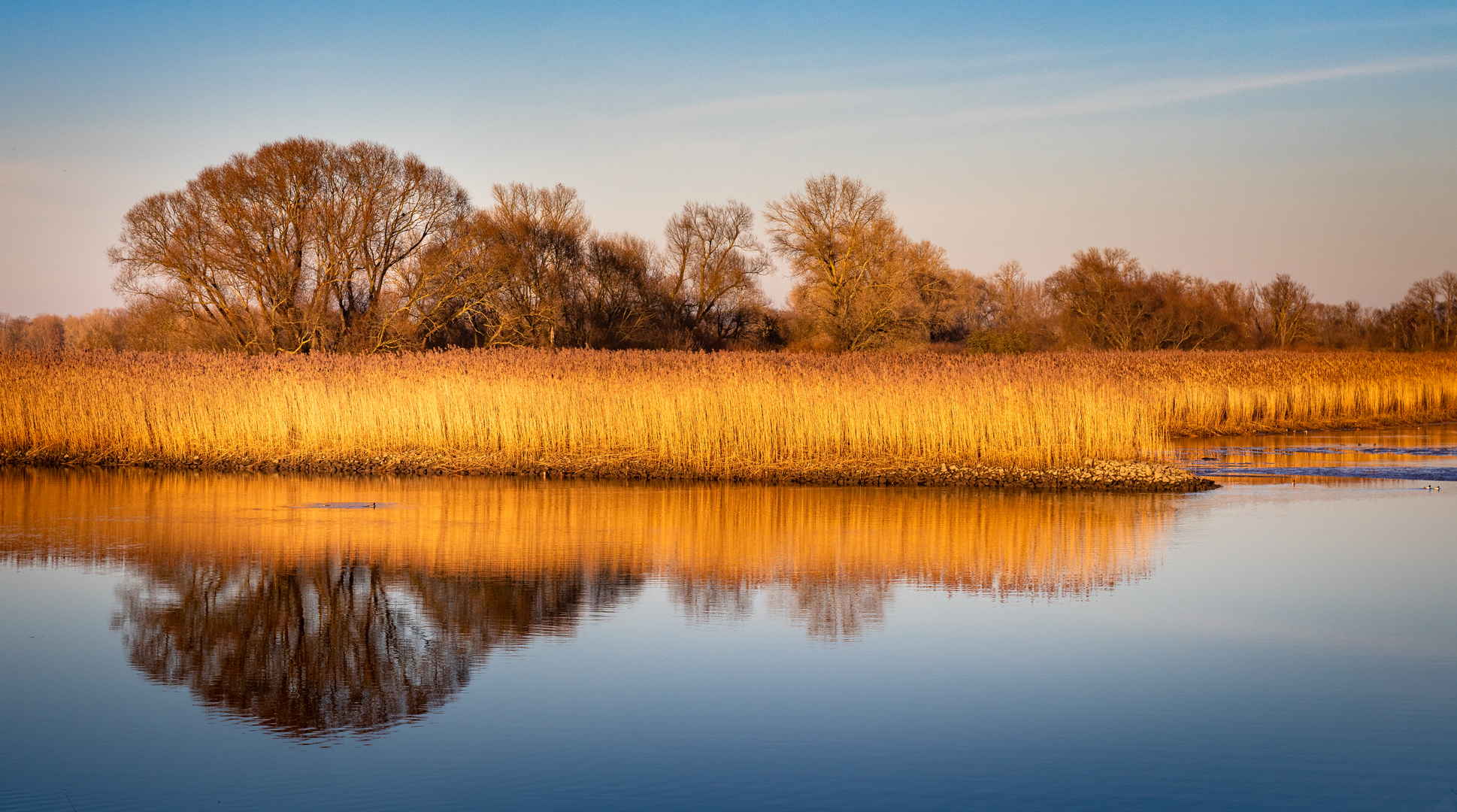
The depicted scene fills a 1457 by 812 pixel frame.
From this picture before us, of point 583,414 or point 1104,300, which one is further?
point 1104,300

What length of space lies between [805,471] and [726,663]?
939 cm

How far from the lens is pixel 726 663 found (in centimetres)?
648

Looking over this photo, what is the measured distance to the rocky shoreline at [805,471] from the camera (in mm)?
15000

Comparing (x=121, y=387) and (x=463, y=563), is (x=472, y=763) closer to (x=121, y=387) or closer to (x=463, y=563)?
(x=463, y=563)

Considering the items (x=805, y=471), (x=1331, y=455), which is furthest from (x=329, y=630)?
(x=1331, y=455)

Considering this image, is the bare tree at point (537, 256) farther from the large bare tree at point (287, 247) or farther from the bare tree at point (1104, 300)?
the bare tree at point (1104, 300)

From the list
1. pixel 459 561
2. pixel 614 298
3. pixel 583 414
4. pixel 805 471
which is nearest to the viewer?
pixel 459 561

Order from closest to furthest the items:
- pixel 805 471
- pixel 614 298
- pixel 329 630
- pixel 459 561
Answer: pixel 329 630, pixel 459 561, pixel 805 471, pixel 614 298

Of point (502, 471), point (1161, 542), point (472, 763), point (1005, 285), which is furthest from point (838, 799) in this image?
point (1005, 285)

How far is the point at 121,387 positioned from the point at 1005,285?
7668 cm

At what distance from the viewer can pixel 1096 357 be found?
117 feet

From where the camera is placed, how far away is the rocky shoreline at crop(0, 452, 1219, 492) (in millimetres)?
15000

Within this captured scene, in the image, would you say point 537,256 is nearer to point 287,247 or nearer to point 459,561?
point 287,247

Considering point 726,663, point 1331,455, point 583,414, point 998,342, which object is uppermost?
point 998,342
